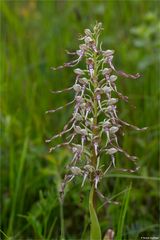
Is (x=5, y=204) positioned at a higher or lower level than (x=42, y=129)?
lower

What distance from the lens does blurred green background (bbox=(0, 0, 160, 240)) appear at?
3.26 meters

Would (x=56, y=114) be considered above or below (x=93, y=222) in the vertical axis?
above

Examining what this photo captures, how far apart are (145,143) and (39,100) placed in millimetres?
926

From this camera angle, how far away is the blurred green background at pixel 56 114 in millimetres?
3262

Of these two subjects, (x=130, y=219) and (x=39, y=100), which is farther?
(x=39, y=100)

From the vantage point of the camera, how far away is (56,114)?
4262 millimetres

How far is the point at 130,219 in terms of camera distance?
10.6ft

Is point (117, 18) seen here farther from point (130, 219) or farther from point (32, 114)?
point (130, 219)

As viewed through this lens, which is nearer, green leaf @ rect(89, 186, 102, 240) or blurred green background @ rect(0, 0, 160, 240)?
green leaf @ rect(89, 186, 102, 240)

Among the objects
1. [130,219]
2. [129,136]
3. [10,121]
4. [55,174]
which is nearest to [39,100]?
[10,121]

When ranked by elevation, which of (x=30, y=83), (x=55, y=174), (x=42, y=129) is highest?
(x=30, y=83)

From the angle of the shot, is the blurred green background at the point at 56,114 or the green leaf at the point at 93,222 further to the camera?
the blurred green background at the point at 56,114

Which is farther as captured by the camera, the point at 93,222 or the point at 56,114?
the point at 56,114

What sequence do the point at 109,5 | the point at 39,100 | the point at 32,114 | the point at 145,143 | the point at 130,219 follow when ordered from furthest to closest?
the point at 109,5 < the point at 39,100 < the point at 32,114 < the point at 145,143 < the point at 130,219
